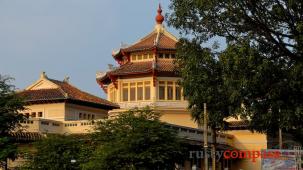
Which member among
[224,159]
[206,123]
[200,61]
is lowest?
[224,159]

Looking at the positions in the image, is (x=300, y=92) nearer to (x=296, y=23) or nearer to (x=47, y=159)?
(x=296, y=23)

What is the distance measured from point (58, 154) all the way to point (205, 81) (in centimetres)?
1067

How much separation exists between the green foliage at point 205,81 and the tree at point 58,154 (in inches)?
328

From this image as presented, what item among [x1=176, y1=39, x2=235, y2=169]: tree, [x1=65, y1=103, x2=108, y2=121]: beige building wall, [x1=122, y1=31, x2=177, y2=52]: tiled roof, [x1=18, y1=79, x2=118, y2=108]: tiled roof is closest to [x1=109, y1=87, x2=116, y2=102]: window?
[x1=122, y1=31, x2=177, y2=52]: tiled roof

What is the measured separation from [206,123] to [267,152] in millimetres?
5355

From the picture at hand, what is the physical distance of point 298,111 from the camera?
1195 inches

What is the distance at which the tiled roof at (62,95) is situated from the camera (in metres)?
49.9

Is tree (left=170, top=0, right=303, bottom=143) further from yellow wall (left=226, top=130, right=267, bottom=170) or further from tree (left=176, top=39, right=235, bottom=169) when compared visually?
yellow wall (left=226, top=130, right=267, bottom=170)

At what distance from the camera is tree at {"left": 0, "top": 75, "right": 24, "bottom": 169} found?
37750 mm

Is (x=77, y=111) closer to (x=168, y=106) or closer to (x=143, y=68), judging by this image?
(x=168, y=106)

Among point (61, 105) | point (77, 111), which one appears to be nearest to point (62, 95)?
point (61, 105)

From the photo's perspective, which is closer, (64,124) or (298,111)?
(298,111)

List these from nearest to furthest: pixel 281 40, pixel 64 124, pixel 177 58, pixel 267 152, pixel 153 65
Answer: pixel 267 152
pixel 281 40
pixel 177 58
pixel 64 124
pixel 153 65

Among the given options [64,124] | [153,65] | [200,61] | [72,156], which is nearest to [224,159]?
[153,65]
